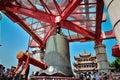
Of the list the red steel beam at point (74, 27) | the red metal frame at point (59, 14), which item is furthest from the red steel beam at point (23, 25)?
the red steel beam at point (74, 27)

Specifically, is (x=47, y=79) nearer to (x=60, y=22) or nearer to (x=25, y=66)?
(x=25, y=66)

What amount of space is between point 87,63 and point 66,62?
125 ft

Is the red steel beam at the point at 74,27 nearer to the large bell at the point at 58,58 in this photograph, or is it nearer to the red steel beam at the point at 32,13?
the red steel beam at the point at 32,13

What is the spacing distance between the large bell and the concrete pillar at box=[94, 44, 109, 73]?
218 inches

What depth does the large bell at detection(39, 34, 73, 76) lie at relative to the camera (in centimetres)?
964

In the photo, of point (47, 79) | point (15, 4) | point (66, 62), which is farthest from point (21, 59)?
point (15, 4)

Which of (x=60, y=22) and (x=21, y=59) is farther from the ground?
(x=60, y=22)

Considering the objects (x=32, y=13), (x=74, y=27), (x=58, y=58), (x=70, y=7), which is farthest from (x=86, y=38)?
(x=58, y=58)

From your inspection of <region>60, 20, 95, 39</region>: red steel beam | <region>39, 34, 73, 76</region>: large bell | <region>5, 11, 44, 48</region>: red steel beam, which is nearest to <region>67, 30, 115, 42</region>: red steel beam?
<region>60, 20, 95, 39</region>: red steel beam

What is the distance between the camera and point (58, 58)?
408 inches

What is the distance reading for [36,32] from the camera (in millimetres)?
19844

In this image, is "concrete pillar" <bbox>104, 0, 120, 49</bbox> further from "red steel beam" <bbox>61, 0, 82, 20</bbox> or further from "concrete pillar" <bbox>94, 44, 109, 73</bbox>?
"concrete pillar" <bbox>94, 44, 109, 73</bbox>

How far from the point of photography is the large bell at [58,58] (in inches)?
380

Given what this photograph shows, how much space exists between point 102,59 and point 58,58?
660cm
